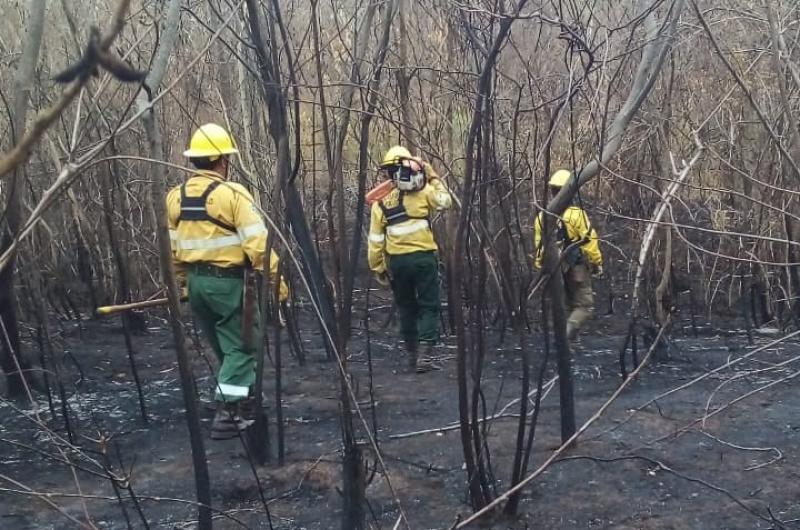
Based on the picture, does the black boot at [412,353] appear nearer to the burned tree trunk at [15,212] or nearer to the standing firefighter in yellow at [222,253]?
the standing firefighter in yellow at [222,253]

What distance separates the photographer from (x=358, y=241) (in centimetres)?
597

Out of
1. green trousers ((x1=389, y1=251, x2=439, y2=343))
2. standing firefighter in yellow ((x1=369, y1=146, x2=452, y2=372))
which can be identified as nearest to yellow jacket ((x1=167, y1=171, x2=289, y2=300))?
standing firefighter in yellow ((x1=369, y1=146, x2=452, y2=372))

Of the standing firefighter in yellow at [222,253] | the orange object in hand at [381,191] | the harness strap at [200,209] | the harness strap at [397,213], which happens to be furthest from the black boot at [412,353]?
the harness strap at [200,209]

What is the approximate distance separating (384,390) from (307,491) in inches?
89.6

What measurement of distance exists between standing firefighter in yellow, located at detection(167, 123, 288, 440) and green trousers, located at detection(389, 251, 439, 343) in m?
2.15

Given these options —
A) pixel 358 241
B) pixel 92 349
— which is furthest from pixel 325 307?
pixel 92 349

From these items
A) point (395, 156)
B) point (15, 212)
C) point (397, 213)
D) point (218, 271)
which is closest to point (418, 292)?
point (397, 213)

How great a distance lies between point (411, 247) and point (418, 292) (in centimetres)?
48

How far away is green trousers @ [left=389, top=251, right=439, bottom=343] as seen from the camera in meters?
7.72

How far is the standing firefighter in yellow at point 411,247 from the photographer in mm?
7496

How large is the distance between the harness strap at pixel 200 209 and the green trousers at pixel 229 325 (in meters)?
0.35

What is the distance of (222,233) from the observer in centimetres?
555

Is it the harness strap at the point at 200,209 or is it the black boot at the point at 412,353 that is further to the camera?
the black boot at the point at 412,353

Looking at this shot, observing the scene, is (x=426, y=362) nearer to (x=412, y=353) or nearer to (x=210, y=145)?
(x=412, y=353)
